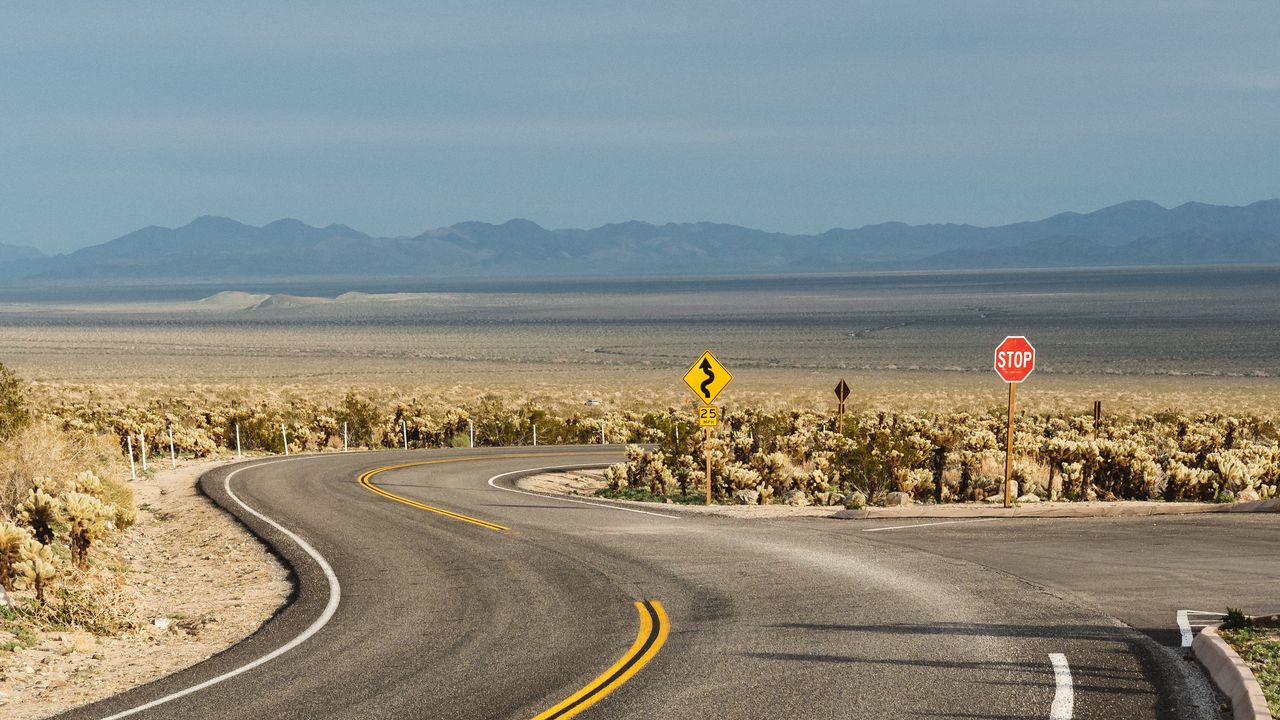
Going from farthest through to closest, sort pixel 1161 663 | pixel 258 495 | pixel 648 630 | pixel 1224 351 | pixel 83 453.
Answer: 1. pixel 1224 351
2. pixel 258 495
3. pixel 83 453
4. pixel 648 630
5. pixel 1161 663

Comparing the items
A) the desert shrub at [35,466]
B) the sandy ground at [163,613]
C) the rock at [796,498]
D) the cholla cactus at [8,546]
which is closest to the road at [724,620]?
the sandy ground at [163,613]

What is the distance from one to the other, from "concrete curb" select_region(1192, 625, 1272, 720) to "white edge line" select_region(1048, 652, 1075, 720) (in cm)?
A: 109

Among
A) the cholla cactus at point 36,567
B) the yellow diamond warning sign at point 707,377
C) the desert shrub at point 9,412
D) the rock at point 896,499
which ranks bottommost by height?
the rock at point 896,499

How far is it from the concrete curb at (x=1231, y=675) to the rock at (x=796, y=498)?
1426cm

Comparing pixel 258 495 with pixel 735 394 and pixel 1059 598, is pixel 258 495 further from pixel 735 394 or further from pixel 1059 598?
pixel 735 394

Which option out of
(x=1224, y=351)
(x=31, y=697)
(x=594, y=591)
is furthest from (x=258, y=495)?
(x=1224, y=351)

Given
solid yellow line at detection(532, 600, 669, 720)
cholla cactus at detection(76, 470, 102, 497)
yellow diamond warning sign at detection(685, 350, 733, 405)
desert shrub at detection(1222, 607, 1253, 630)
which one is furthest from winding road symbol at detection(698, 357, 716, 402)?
desert shrub at detection(1222, 607, 1253, 630)

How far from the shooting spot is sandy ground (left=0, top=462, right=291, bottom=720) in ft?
34.7

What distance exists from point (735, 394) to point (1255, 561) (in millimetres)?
46095

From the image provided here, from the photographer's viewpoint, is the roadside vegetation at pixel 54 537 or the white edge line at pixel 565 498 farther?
the white edge line at pixel 565 498

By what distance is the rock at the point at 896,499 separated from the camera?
22536 millimetres

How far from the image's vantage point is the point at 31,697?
1017cm

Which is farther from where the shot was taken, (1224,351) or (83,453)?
(1224,351)

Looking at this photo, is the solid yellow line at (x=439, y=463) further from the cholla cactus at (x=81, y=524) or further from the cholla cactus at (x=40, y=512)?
the cholla cactus at (x=40, y=512)
